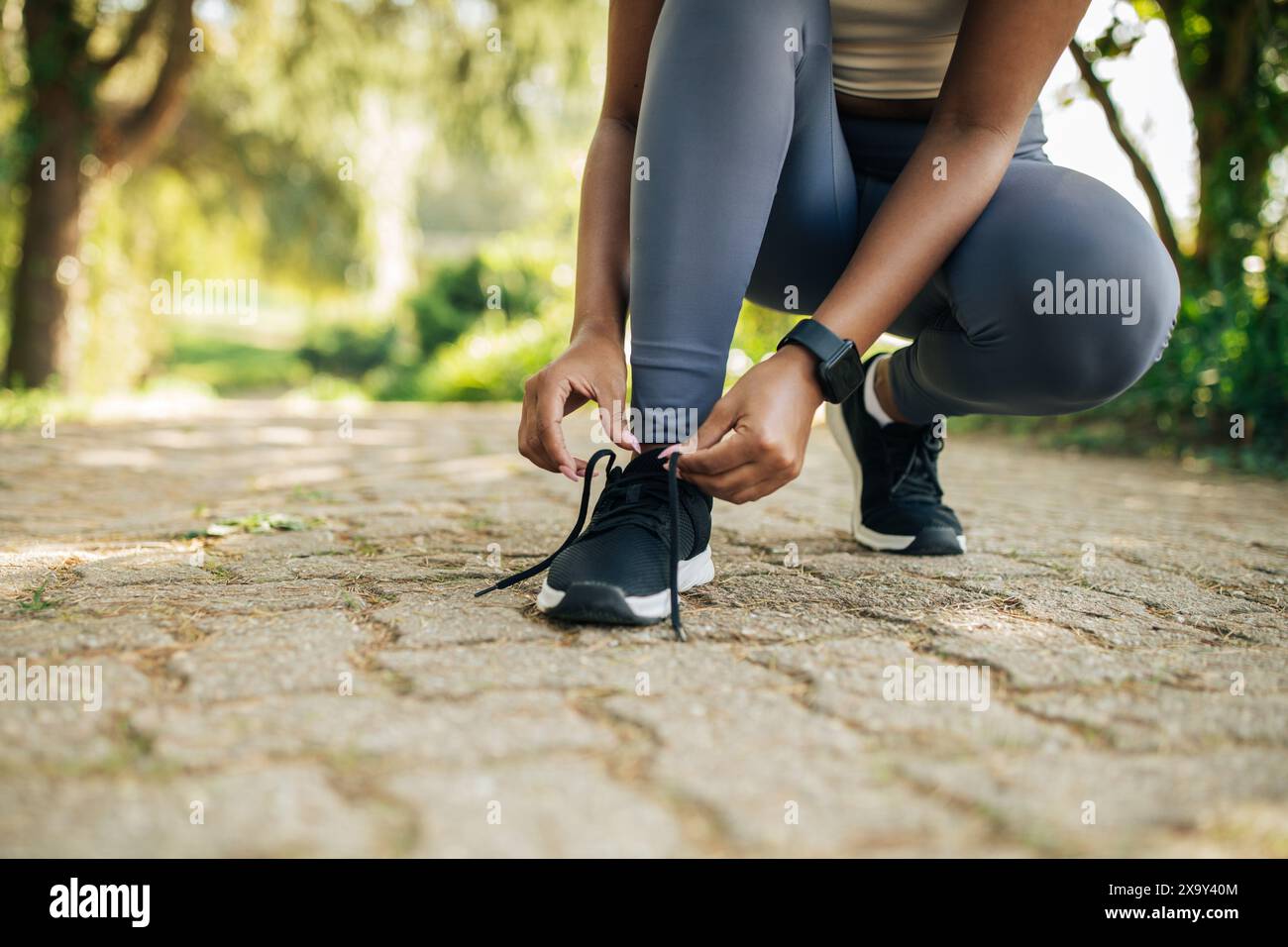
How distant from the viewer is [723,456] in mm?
1195

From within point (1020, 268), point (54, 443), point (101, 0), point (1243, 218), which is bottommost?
point (54, 443)

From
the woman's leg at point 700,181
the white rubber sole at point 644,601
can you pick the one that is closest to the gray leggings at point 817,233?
the woman's leg at point 700,181

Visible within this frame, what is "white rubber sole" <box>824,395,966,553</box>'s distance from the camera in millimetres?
1843

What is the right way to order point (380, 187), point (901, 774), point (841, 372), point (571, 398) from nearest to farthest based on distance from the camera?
1. point (901, 774)
2. point (841, 372)
3. point (571, 398)
4. point (380, 187)

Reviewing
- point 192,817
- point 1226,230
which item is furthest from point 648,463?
point 1226,230

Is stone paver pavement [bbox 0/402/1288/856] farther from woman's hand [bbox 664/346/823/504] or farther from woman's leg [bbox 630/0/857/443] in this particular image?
woman's leg [bbox 630/0/857/443]

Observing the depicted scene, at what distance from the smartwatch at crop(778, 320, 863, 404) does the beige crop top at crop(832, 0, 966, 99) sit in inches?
21.7

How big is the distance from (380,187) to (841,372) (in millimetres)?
9552

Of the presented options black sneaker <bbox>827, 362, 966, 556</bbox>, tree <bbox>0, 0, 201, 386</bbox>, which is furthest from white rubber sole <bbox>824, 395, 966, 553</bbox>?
tree <bbox>0, 0, 201, 386</bbox>

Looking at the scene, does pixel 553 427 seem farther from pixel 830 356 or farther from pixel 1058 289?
pixel 1058 289

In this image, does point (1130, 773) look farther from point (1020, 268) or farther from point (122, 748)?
point (122, 748)
